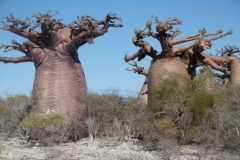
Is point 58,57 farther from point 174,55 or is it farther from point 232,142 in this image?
point 232,142

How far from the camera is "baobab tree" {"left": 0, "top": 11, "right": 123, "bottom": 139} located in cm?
900

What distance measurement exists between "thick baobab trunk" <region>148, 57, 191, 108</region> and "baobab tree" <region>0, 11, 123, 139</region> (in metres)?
1.48

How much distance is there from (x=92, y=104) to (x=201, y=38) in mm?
3744

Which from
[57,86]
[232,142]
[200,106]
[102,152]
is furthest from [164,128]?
[57,86]

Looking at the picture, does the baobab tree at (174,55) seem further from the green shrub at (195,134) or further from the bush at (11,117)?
the bush at (11,117)

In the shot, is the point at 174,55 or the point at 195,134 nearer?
the point at 195,134

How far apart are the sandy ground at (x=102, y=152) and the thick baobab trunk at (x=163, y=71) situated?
Answer: 1.67 m

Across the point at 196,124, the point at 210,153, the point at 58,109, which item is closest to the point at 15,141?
the point at 58,109

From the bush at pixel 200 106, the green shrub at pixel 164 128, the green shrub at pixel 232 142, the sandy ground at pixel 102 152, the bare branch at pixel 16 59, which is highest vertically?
the bare branch at pixel 16 59

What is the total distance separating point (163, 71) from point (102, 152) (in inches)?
122

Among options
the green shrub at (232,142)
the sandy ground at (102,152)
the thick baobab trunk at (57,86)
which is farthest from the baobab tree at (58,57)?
the green shrub at (232,142)

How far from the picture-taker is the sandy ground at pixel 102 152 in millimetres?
6438

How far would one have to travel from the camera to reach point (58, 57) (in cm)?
921

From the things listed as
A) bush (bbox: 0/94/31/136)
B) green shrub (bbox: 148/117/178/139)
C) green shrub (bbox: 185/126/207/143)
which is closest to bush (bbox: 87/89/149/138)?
green shrub (bbox: 148/117/178/139)
